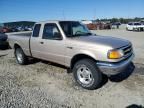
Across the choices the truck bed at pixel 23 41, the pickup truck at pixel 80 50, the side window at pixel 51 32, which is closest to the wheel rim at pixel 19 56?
the truck bed at pixel 23 41

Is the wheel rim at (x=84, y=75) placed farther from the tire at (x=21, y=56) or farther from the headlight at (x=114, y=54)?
the tire at (x=21, y=56)

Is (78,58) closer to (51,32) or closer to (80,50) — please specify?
(80,50)

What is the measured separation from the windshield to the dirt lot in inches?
58.3

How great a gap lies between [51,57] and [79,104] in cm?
234

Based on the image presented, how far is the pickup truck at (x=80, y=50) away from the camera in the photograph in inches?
186

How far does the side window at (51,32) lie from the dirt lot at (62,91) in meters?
1.40

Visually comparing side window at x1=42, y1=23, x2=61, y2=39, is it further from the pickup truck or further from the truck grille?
the truck grille

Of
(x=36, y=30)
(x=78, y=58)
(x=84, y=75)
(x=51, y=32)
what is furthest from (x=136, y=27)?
(x=84, y=75)

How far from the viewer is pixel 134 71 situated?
6645 mm

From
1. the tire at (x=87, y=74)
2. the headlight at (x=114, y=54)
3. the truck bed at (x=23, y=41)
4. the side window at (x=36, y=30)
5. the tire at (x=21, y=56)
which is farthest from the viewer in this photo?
the tire at (x=21, y=56)

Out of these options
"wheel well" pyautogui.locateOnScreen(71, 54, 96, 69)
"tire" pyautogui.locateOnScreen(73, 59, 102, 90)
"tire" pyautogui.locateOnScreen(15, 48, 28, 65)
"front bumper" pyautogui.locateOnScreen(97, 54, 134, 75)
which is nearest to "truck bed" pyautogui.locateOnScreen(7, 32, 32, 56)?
"tire" pyautogui.locateOnScreen(15, 48, 28, 65)

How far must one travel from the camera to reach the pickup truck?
473cm

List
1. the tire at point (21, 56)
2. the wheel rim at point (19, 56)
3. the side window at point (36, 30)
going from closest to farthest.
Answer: the side window at point (36, 30) < the tire at point (21, 56) < the wheel rim at point (19, 56)

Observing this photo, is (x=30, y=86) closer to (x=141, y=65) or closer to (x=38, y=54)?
(x=38, y=54)
